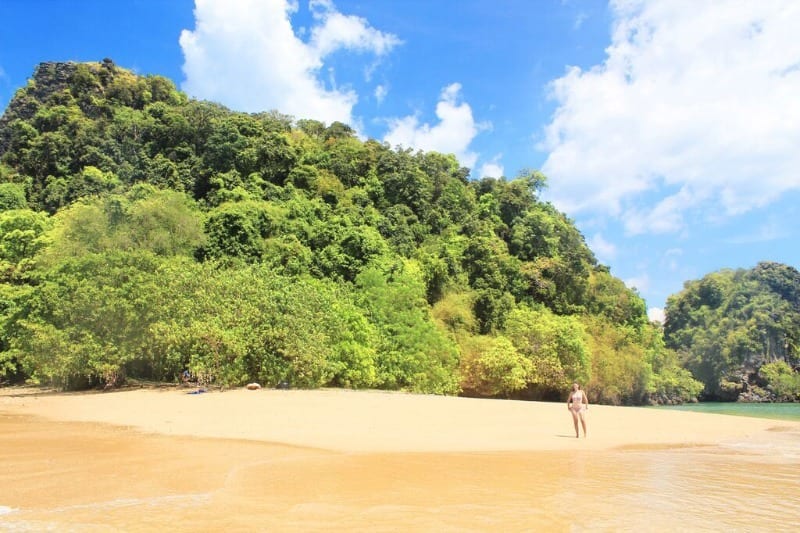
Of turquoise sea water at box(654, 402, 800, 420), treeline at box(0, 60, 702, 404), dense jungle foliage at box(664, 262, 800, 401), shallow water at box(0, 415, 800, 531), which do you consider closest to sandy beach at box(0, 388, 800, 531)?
shallow water at box(0, 415, 800, 531)

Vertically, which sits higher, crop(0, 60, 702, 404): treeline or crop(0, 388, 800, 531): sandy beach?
crop(0, 60, 702, 404): treeline

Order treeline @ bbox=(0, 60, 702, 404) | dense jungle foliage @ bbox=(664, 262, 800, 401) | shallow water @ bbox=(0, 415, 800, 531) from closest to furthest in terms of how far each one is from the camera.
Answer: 1. shallow water @ bbox=(0, 415, 800, 531)
2. treeline @ bbox=(0, 60, 702, 404)
3. dense jungle foliage @ bbox=(664, 262, 800, 401)

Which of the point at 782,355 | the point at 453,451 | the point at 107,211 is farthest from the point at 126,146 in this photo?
the point at 782,355

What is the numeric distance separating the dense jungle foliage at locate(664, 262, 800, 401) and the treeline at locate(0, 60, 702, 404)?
9127mm

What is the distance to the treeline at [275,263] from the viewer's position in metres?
24.9

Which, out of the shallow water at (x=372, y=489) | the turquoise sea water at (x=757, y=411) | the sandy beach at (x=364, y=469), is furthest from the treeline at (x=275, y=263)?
the shallow water at (x=372, y=489)

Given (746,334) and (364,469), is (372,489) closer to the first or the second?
(364,469)

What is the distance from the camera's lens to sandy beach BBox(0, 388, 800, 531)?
233 inches

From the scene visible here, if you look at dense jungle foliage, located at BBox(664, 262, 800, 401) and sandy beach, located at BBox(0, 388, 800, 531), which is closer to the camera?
sandy beach, located at BBox(0, 388, 800, 531)

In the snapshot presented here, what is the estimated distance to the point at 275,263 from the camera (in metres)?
37.8

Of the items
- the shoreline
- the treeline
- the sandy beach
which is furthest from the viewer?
the treeline

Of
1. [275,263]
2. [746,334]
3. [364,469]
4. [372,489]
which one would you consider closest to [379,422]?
[364,469]

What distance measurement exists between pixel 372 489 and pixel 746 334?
6961cm

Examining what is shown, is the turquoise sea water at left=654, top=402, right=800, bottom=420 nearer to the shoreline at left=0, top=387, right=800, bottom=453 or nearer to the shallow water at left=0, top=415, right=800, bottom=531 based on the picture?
the shoreline at left=0, top=387, right=800, bottom=453
